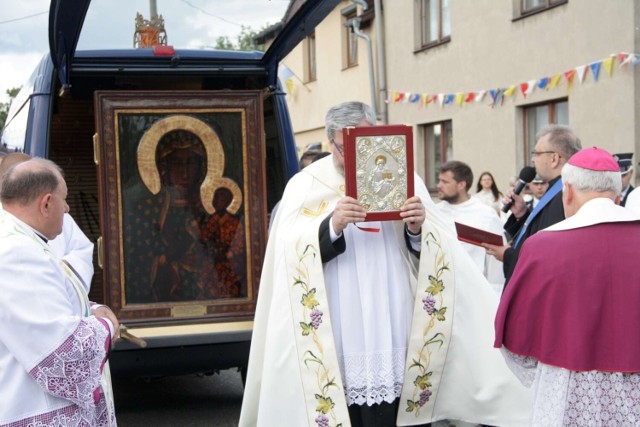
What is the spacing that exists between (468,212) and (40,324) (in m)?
4.76

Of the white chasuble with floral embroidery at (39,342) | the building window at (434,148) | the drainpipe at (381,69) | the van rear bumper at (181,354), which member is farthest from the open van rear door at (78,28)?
the drainpipe at (381,69)

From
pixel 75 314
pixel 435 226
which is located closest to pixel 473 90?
pixel 435 226

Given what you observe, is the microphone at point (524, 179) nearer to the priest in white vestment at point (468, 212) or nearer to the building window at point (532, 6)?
the priest in white vestment at point (468, 212)

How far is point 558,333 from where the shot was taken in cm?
331

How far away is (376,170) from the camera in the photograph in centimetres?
392

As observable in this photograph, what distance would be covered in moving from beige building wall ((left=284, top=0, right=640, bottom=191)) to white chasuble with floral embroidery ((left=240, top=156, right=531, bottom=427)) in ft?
31.1

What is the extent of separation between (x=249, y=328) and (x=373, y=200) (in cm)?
256

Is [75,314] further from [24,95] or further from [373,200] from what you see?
[24,95]

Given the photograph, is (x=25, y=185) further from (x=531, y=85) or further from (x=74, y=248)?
(x=531, y=85)

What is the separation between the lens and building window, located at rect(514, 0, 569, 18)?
14891mm

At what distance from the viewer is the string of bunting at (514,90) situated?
13172mm

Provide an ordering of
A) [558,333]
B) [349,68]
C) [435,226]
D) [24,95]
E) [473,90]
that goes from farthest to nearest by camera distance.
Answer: [349,68], [473,90], [24,95], [435,226], [558,333]

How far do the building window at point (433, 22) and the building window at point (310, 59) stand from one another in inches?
258

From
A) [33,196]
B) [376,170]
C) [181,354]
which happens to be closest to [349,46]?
[181,354]
